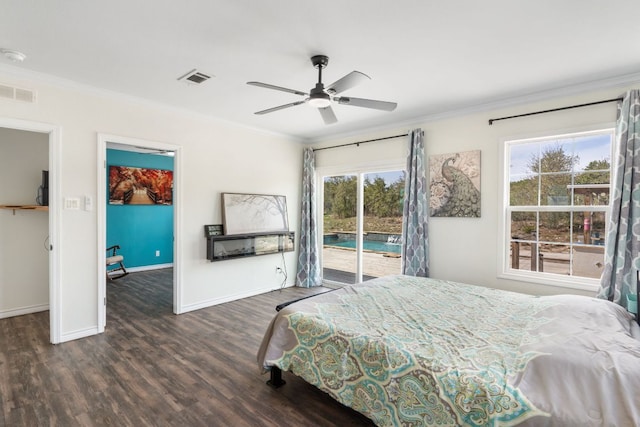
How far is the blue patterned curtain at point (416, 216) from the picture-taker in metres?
4.10

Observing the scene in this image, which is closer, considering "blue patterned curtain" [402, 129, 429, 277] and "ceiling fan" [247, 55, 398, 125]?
"ceiling fan" [247, 55, 398, 125]

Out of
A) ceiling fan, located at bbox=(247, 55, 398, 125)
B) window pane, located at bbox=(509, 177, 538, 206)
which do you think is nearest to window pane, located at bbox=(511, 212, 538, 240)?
window pane, located at bbox=(509, 177, 538, 206)

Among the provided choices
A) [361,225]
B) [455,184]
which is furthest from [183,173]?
[455,184]

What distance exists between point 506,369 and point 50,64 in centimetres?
Answer: 410

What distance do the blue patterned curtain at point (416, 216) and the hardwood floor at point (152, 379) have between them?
2021 mm

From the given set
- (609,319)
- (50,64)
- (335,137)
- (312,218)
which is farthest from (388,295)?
(50,64)

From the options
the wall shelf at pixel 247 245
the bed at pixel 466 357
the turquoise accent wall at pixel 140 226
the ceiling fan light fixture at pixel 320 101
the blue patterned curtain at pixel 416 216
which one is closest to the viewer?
the bed at pixel 466 357

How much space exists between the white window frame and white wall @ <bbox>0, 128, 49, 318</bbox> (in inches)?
154

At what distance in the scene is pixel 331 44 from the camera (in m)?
2.44

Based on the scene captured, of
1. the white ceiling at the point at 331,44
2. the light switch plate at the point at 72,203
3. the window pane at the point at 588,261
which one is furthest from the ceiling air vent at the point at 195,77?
the window pane at the point at 588,261

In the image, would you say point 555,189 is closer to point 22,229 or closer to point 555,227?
point 555,227

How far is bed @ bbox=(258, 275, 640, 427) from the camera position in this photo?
138 cm

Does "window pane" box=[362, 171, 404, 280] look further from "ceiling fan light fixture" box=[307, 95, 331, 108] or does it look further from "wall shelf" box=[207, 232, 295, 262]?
"ceiling fan light fixture" box=[307, 95, 331, 108]

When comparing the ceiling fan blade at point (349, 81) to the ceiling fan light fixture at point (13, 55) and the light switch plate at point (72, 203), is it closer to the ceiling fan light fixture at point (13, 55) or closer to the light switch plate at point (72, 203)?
the ceiling fan light fixture at point (13, 55)
